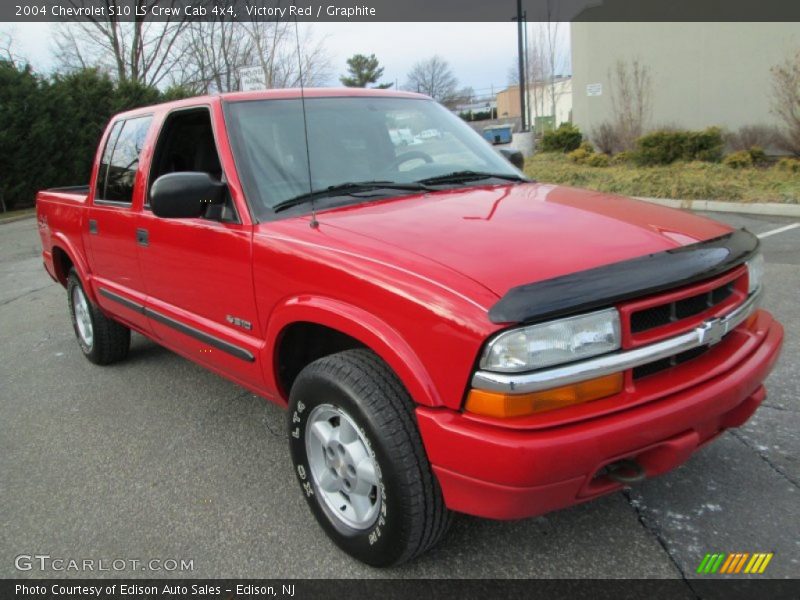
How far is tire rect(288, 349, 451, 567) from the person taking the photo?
6.71ft

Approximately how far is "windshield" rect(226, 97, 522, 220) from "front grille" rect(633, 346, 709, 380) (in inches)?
54.6

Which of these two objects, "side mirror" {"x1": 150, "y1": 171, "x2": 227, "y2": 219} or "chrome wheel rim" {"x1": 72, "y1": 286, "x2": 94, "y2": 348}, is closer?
"side mirror" {"x1": 150, "y1": 171, "x2": 227, "y2": 219}

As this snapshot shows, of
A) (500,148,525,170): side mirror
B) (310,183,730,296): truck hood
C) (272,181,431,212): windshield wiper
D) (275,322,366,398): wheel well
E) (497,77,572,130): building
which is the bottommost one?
(275,322,366,398): wheel well

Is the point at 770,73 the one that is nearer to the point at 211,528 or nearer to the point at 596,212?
the point at 596,212

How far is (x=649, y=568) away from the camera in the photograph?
7.39ft

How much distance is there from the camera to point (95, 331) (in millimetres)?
4652

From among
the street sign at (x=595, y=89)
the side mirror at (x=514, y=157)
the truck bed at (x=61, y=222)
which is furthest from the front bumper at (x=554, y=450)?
the street sign at (x=595, y=89)

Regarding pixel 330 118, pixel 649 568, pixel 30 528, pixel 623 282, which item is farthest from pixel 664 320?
pixel 30 528

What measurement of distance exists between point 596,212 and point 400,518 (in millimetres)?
1410

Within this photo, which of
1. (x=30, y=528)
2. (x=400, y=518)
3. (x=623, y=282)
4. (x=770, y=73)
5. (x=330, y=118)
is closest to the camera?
(x=623, y=282)

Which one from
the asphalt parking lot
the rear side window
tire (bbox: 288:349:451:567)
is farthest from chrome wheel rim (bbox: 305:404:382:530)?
the rear side window

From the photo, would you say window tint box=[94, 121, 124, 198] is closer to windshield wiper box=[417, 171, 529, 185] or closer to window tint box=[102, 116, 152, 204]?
window tint box=[102, 116, 152, 204]

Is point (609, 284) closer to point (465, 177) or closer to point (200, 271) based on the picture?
point (465, 177)

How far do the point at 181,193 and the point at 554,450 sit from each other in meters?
1.87
